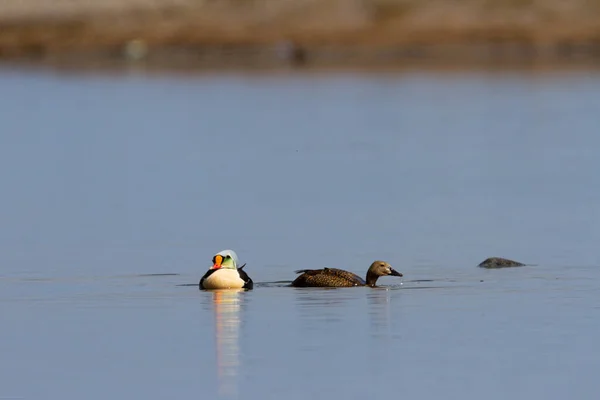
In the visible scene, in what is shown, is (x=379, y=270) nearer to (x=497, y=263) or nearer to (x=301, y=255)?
(x=497, y=263)

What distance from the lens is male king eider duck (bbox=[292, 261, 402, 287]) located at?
15.2 metres

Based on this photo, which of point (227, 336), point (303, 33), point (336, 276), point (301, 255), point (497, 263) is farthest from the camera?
point (303, 33)

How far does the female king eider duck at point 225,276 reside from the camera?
1505cm

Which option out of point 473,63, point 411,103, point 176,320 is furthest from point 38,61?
point 176,320

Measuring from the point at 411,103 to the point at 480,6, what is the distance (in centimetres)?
1927

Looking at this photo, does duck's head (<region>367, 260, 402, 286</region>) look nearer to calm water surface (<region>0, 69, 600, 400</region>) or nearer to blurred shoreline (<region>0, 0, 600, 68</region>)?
calm water surface (<region>0, 69, 600, 400</region>)

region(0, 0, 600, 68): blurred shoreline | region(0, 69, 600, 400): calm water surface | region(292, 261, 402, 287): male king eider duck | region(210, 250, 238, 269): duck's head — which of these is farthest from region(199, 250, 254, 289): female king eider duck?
region(0, 0, 600, 68): blurred shoreline

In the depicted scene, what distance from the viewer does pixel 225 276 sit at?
49.4 feet

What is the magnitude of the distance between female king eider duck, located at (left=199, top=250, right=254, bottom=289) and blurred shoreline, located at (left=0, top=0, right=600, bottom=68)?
4417 cm

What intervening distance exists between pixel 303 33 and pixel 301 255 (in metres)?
46.2

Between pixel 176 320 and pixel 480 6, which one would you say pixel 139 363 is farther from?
pixel 480 6

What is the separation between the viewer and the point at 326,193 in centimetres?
2298

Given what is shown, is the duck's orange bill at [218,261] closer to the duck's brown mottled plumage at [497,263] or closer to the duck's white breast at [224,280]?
the duck's white breast at [224,280]

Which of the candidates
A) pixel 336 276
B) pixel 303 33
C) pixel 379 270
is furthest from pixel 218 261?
pixel 303 33
